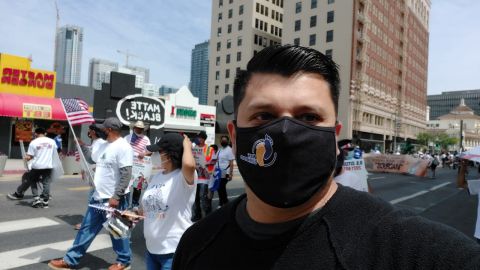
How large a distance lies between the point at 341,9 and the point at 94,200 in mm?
52607

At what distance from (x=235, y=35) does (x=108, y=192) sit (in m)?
61.8

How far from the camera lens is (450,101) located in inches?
6786

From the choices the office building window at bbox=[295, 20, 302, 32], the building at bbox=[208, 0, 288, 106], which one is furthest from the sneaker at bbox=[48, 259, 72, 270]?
the building at bbox=[208, 0, 288, 106]

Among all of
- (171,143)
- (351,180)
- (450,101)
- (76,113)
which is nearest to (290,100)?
(171,143)

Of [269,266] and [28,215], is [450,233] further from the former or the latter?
[28,215]

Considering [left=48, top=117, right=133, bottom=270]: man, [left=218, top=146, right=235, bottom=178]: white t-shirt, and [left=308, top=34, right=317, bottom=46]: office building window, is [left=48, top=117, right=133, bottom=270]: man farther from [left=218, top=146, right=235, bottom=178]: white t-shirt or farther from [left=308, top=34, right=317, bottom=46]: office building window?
[left=308, top=34, right=317, bottom=46]: office building window

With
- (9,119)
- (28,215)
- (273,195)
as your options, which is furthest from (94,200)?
(9,119)

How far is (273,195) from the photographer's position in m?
1.32

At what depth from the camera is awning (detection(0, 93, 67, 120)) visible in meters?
19.8

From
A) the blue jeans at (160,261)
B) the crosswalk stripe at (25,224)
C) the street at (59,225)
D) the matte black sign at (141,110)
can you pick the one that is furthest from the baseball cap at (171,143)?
the matte black sign at (141,110)

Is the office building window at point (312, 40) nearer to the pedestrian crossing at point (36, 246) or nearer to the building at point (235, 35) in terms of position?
the building at point (235, 35)

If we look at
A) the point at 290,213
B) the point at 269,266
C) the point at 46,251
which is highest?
the point at 290,213

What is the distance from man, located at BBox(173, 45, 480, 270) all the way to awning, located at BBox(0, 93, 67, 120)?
2174 centimetres

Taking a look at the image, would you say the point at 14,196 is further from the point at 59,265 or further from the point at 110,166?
the point at 110,166
